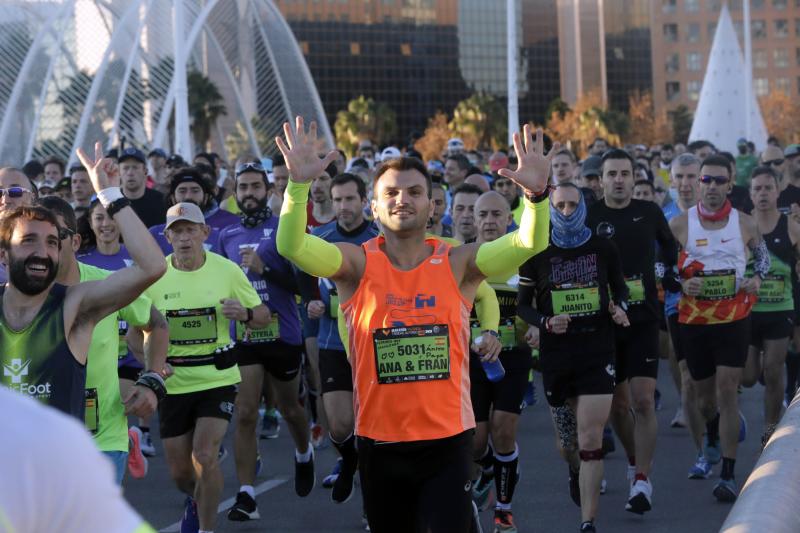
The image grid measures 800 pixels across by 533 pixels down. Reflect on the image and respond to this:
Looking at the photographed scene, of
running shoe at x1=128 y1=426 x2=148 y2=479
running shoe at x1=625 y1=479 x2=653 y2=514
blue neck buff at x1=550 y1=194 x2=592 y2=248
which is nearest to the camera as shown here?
running shoe at x1=128 y1=426 x2=148 y2=479

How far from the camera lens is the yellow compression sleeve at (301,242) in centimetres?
524

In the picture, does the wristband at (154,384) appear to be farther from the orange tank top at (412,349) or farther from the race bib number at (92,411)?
the orange tank top at (412,349)

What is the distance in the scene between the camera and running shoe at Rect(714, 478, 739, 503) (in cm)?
872

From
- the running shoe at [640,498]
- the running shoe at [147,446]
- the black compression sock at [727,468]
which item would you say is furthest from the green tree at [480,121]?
the running shoe at [640,498]

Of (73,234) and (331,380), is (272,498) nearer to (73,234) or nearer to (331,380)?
(331,380)

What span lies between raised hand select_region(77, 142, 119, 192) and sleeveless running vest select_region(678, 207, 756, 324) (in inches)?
207

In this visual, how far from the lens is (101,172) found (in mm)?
5285

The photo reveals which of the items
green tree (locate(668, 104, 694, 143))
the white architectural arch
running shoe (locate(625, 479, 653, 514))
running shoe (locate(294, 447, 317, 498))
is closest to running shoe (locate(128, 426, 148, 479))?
running shoe (locate(294, 447, 317, 498))

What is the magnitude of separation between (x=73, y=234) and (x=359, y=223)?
3202mm

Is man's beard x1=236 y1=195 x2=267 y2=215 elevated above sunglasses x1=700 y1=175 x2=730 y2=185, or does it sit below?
below

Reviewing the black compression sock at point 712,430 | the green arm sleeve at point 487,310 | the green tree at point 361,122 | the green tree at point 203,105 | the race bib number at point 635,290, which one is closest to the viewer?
the green arm sleeve at point 487,310

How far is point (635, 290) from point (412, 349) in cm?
412

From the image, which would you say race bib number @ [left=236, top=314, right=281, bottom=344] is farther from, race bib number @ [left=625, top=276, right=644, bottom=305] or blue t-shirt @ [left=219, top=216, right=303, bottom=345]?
race bib number @ [left=625, top=276, right=644, bottom=305]

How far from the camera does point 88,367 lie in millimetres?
6020
